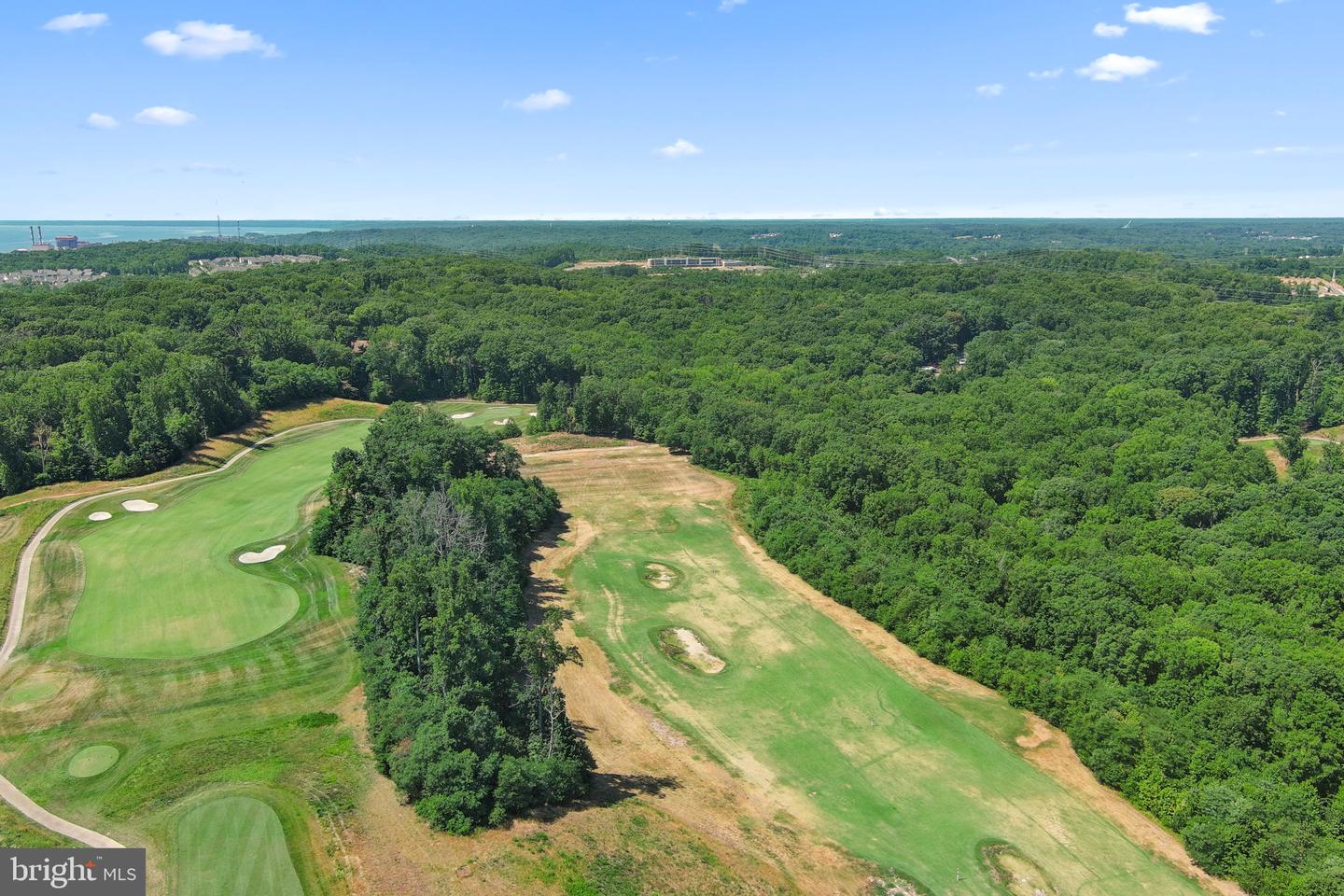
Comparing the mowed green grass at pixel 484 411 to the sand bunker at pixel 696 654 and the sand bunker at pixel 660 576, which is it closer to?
the sand bunker at pixel 660 576

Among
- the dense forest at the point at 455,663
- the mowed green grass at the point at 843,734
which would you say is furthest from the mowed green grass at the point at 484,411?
the dense forest at the point at 455,663

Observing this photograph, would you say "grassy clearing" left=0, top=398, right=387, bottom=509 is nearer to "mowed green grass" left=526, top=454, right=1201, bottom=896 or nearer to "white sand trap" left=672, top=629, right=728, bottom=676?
"mowed green grass" left=526, top=454, right=1201, bottom=896

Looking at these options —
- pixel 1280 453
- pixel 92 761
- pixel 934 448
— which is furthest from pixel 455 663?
pixel 1280 453

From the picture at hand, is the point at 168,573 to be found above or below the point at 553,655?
below

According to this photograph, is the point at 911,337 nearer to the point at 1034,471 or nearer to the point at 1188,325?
the point at 1188,325

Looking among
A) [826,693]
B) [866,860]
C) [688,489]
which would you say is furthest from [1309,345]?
[866,860]

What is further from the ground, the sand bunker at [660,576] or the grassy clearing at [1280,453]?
the grassy clearing at [1280,453]
